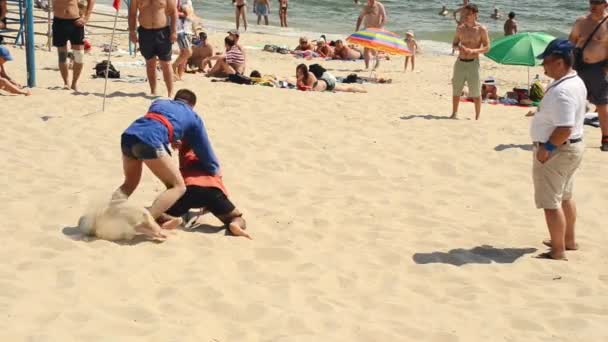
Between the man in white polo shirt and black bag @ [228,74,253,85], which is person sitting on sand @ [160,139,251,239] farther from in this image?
black bag @ [228,74,253,85]

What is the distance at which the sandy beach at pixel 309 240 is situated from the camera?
3.96 meters

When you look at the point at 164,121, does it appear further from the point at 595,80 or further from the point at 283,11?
the point at 283,11

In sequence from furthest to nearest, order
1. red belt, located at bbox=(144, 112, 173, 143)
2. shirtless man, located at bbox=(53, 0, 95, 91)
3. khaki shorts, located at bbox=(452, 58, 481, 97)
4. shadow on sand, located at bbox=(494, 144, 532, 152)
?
shirtless man, located at bbox=(53, 0, 95, 91)
khaki shorts, located at bbox=(452, 58, 481, 97)
shadow on sand, located at bbox=(494, 144, 532, 152)
red belt, located at bbox=(144, 112, 173, 143)

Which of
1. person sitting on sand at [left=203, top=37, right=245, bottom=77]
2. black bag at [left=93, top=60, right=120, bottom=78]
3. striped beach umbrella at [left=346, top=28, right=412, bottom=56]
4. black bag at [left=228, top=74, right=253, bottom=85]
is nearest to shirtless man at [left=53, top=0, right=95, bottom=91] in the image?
black bag at [left=93, top=60, right=120, bottom=78]

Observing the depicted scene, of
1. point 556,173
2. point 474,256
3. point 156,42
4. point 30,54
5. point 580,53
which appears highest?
point 580,53

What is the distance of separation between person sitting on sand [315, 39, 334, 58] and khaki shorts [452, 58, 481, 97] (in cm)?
788

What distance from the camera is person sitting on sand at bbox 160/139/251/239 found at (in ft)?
17.4

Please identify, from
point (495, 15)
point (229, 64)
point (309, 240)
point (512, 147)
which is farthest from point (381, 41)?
point (495, 15)

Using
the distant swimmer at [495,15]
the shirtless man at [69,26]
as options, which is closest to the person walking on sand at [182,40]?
the shirtless man at [69,26]

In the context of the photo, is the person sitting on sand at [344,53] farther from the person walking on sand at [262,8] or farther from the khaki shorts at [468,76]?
the person walking on sand at [262,8]

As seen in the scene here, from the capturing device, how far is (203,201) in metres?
5.34

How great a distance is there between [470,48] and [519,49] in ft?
5.80

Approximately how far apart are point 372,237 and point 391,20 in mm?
25227

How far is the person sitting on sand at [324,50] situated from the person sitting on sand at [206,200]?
12269mm
